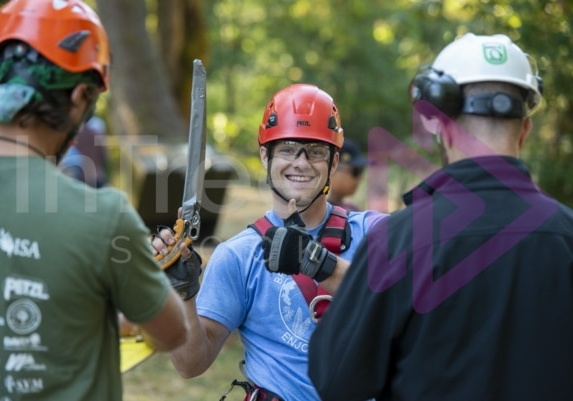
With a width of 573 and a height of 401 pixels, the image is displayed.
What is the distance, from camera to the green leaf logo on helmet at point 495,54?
2861 millimetres

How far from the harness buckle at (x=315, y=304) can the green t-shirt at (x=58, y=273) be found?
1.23 m

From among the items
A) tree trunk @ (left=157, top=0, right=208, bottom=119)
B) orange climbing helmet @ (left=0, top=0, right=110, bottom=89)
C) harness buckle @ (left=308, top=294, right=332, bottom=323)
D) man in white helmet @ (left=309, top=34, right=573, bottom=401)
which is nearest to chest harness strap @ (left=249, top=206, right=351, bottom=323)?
harness buckle @ (left=308, top=294, right=332, bottom=323)

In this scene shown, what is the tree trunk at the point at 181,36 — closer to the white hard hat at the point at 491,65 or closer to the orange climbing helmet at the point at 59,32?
the white hard hat at the point at 491,65

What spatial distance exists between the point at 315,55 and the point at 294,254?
866 inches

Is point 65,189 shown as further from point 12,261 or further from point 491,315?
point 491,315

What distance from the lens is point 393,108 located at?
70.7 feet

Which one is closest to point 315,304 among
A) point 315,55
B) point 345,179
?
point 345,179

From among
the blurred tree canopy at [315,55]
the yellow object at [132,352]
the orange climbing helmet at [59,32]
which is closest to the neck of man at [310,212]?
the orange climbing helmet at [59,32]

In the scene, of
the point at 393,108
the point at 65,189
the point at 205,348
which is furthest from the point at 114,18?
the point at 393,108

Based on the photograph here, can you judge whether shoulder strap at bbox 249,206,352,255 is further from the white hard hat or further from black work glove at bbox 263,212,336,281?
the white hard hat

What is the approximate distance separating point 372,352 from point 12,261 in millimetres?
1085

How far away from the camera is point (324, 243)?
12.7 feet

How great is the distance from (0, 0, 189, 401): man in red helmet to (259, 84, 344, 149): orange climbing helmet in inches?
60.6

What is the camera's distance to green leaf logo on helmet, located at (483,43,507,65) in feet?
9.39
